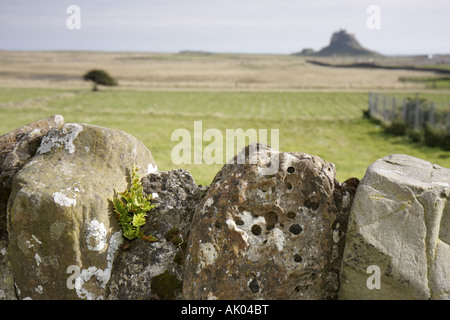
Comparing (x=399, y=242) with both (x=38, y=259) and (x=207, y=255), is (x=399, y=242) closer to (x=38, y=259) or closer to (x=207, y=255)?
(x=207, y=255)

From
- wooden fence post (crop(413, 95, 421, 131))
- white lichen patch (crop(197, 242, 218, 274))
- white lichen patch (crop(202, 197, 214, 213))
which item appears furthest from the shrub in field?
white lichen patch (crop(197, 242, 218, 274))

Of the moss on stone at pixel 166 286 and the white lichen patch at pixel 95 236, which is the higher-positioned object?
the white lichen patch at pixel 95 236

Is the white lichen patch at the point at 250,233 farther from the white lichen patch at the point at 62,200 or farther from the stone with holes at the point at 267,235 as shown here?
the white lichen patch at the point at 62,200

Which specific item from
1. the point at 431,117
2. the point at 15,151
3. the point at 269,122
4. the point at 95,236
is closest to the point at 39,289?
the point at 95,236

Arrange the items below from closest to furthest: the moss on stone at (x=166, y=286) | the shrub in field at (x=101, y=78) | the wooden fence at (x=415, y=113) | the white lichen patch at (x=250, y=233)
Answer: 1. the white lichen patch at (x=250, y=233)
2. the moss on stone at (x=166, y=286)
3. the wooden fence at (x=415, y=113)
4. the shrub in field at (x=101, y=78)

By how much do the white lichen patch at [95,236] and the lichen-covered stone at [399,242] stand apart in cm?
300

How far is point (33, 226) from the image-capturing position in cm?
474

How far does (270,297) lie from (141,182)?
2487 mm

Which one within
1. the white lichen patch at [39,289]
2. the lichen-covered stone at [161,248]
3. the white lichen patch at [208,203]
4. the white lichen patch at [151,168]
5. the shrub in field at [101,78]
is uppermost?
the shrub in field at [101,78]

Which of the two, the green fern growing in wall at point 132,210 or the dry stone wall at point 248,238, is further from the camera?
the green fern growing in wall at point 132,210

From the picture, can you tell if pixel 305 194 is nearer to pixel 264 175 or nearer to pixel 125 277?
pixel 264 175

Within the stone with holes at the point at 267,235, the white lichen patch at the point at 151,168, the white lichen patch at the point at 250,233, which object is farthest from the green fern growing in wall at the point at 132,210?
the white lichen patch at the point at 250,233

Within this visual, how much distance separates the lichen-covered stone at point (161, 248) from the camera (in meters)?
4.94

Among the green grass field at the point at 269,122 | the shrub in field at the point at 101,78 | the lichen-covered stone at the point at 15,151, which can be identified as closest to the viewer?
the lichen-covered stone at the point at 15,151
